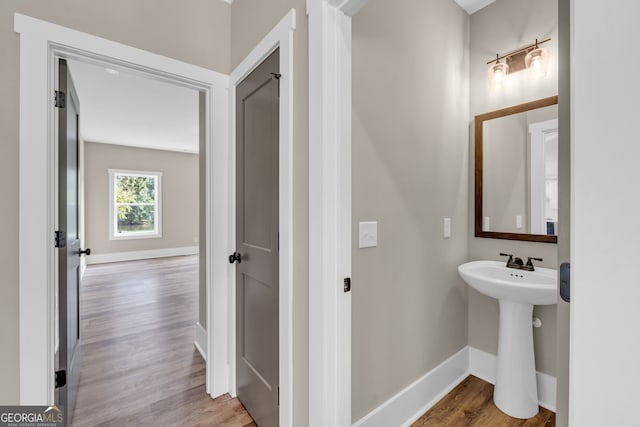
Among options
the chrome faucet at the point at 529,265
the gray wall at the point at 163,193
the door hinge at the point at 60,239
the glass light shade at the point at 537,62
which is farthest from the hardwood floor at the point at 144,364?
the glass light shade at the point at 537,62

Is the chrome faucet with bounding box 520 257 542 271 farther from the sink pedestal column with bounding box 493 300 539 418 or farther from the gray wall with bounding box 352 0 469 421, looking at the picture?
the gray wall with bounding box 352 0 469 421

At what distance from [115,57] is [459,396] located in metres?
2.97

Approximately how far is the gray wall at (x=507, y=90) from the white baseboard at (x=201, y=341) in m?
2.16

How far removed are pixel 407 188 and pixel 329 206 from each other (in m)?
0.71

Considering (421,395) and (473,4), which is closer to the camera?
(421,395)

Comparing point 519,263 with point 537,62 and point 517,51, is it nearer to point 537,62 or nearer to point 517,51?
point 537,62

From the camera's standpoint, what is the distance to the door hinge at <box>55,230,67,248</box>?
1.50 m

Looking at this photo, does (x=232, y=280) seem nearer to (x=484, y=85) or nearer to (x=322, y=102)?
(x=322, y=102)

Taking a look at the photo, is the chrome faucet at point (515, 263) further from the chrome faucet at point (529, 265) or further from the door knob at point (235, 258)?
the door knob at point (235, 258)

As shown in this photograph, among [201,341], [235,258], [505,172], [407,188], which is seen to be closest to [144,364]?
[201,341]

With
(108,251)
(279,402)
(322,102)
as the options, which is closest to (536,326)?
(279,402)

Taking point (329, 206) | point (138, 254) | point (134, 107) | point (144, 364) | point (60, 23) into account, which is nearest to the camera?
point (329, 206)

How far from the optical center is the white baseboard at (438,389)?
154 centimetres

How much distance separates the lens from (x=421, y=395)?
174 centimetres
